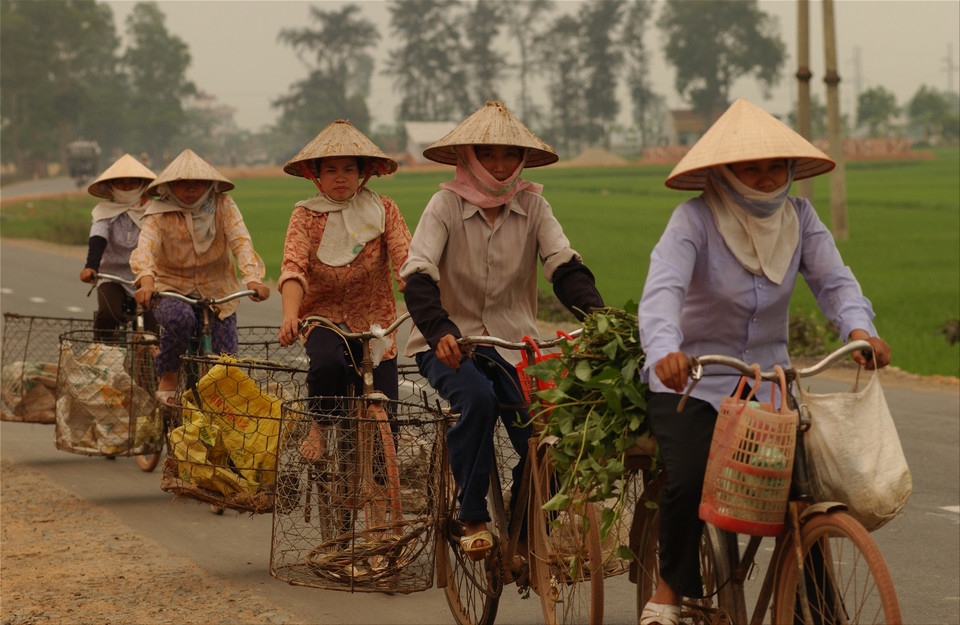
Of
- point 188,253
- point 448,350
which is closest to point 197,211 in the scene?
point 188,253

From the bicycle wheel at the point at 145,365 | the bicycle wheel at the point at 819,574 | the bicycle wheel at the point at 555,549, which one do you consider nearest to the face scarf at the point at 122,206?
the bicycle wheel at the point at 145,365

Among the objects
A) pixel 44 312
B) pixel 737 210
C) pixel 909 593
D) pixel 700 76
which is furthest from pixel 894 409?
pixel 700 76

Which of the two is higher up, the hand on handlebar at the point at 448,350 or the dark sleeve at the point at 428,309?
the dark sleeve at the point at 428,309

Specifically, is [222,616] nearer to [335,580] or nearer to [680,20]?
[335,580]

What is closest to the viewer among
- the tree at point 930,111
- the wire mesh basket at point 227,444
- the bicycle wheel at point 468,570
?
the bicycle wheel at point 468,570

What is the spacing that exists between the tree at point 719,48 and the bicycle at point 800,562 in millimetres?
103810

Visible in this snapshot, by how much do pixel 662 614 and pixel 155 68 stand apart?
124 metres

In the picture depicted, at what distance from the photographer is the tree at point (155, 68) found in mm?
117875

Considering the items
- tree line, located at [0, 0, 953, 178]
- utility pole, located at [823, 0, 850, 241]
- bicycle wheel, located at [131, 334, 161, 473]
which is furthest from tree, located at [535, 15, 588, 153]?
bicycle wheel, located at [131, 334, 161, 473]

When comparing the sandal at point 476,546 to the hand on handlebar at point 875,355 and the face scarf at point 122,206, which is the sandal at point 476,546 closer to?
the hand on handlebar at point 875,355

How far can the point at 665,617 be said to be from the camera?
3.92m

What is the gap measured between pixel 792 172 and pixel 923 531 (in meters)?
3.54

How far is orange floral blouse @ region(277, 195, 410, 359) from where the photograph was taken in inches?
244

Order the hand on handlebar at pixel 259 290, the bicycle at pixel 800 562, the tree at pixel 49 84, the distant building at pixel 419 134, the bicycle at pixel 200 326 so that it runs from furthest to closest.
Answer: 1. the tree at pixel 49 84
2. the distant building at pixel 419 134
3. the bicycle at pixel 200 326
4. the hand on handlebar at pixel 259 290
5. the bicycle at pixel 800 562
